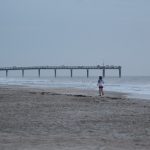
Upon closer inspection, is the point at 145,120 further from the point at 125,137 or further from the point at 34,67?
the point at 34,67

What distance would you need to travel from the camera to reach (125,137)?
8672mm

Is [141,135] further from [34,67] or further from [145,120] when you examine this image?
[34,67]

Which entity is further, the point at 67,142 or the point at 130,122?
the point at 130,122

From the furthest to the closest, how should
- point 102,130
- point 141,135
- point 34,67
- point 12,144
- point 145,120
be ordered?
point 34,67
point 145,120
point 102,130
point 141,135
point 12,144

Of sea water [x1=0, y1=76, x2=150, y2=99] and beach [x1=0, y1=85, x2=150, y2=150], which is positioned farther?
sea water [x1=0, y1=76, x2=150, y2=99]

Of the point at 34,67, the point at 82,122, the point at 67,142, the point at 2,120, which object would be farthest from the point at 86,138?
the point at 34,67

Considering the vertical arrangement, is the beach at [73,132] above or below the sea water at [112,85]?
above

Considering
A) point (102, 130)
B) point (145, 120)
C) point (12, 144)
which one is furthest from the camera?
point (145, 120)

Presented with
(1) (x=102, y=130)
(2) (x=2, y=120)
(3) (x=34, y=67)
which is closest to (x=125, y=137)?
(1) (x=102, y=130)

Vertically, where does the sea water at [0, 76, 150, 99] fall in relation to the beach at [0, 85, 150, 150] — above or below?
below

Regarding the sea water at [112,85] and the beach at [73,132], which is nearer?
the beach at [73,132]

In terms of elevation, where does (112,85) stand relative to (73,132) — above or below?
below

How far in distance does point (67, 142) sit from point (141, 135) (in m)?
1.87

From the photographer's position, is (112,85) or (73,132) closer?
(73,132)
